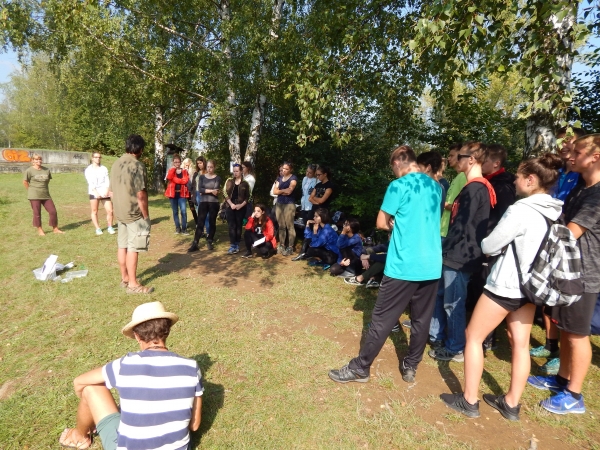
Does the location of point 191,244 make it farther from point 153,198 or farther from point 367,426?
point 153,198

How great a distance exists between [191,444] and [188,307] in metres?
2.22

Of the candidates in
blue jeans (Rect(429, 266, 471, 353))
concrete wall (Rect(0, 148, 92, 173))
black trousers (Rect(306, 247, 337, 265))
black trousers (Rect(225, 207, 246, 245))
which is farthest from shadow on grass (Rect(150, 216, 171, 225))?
concrete wall (Rect(0, 148, 92, 173))

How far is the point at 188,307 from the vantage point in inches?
175

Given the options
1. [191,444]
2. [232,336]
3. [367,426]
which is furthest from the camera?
[232,336]

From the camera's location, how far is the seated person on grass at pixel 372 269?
523 cm

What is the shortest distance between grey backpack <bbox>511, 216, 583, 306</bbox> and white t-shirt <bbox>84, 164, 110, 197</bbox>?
8.33m

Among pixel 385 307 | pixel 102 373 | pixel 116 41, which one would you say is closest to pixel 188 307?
pixel 102 373

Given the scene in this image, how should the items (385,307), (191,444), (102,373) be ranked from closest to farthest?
(102,373) → (191,444) → (385,307)

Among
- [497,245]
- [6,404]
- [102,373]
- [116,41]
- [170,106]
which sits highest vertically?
[116,41]

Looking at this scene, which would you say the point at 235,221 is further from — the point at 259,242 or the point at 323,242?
the point at 323,242

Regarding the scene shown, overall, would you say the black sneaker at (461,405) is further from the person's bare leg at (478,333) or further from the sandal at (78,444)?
the sandal at (78,444)

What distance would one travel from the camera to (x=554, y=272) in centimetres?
231

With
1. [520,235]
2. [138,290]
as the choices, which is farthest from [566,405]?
[138,290]

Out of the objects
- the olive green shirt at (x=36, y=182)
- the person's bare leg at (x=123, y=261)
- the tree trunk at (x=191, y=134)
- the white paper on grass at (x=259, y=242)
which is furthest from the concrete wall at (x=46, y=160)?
the person's bare leg at (x=123, y=261)
